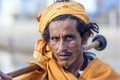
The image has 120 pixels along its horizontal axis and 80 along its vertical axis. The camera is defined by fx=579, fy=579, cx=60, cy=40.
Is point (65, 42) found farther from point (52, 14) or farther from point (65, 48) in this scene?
point (52, 14)

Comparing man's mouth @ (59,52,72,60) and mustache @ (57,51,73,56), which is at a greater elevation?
mustache @ (57,51,73,56)

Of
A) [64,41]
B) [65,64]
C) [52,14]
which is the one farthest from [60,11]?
[65,64]

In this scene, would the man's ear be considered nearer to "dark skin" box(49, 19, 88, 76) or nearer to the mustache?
"dark skin" box(49, 19, 88, 76)

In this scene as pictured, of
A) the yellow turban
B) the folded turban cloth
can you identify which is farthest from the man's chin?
the yellow turban

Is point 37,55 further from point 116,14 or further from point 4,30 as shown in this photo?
point 4,30

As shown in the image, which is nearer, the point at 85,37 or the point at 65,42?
the point at 65,42

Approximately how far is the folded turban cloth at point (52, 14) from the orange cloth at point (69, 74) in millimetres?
78

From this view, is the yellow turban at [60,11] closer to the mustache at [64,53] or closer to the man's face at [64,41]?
the man's face at [64,41]

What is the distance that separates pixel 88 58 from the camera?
3.82 m

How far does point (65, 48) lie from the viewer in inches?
139

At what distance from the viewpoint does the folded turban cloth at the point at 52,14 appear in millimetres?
3562

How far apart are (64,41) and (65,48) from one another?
44mm

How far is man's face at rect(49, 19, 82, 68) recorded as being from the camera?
11.6ft

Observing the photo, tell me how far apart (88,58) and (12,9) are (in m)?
22.0
